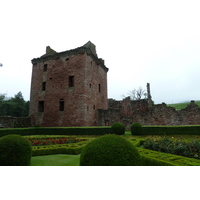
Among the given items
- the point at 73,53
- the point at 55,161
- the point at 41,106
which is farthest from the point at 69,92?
the point at 55,161

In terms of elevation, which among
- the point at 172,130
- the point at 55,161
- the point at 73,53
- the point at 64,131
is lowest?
the point at 55,161

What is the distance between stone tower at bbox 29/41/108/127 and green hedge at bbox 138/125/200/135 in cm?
802

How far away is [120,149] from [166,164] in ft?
6.15

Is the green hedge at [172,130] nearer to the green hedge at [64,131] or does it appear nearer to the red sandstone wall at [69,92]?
the green hedge at [64,131]

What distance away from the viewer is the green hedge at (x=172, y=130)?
13.6 m

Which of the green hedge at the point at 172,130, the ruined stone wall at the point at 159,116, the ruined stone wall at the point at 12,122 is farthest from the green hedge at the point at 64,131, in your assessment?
the ruined stone wall at the point at 159,116

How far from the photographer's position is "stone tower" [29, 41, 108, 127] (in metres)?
20.6

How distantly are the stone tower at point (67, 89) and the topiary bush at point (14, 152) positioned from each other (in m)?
14.5

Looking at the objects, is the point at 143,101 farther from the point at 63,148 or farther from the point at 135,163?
the point at 135,163

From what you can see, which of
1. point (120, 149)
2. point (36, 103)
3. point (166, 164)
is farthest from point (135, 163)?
point (36, 103)

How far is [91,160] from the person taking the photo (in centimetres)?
350

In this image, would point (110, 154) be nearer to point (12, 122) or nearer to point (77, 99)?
point (77, 99)

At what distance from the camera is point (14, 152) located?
484cm

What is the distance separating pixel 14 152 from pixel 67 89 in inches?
681
